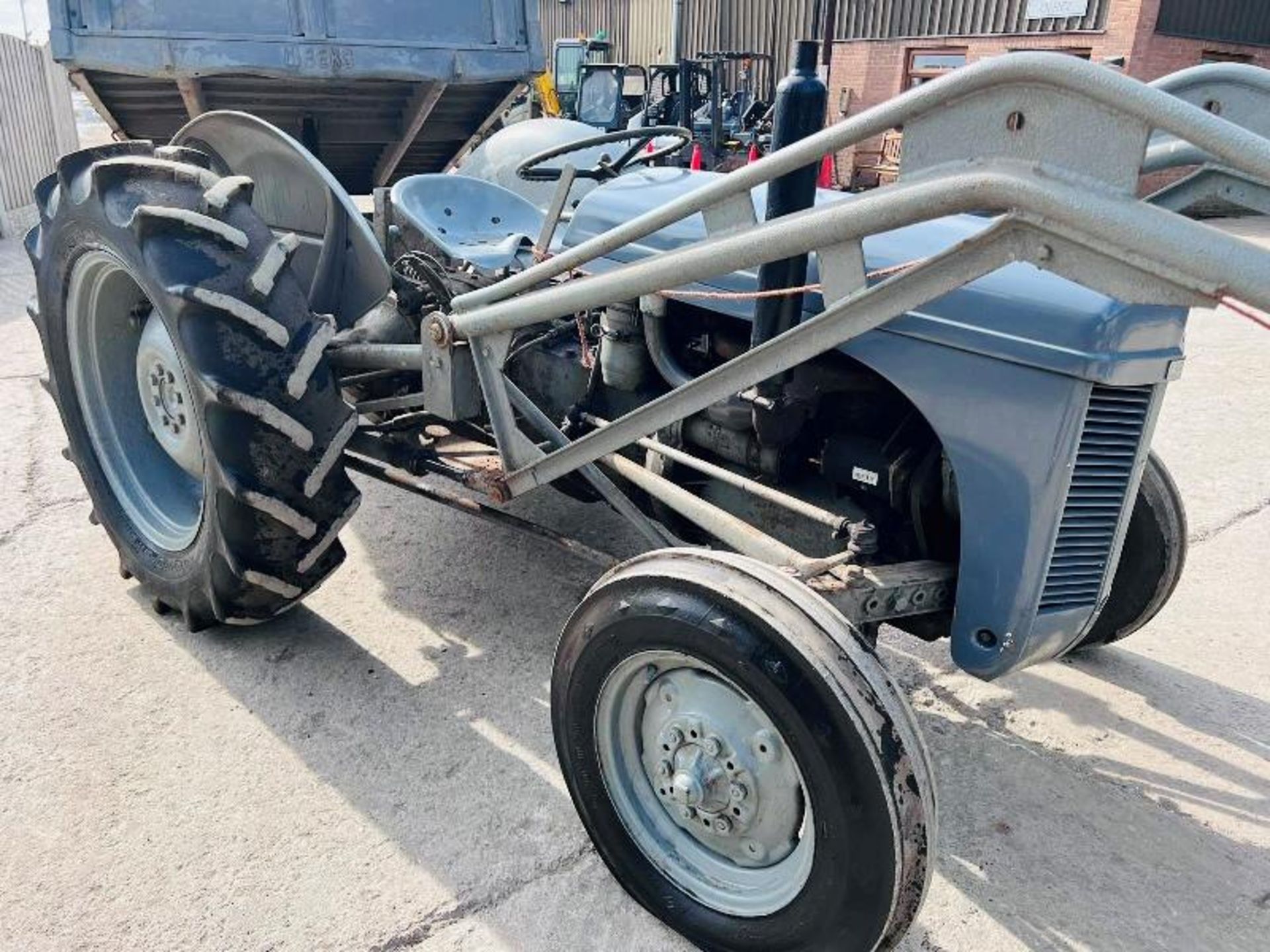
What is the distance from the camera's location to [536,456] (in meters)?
2.74

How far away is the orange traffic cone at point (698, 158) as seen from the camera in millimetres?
10242

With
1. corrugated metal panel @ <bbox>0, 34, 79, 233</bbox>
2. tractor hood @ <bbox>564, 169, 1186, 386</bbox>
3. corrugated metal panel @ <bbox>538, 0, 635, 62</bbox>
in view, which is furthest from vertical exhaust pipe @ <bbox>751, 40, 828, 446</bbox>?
corrugated metal panel @ <bbox>538, 0, 635, 62</bbox>

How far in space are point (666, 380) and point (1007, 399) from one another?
3.25 ft

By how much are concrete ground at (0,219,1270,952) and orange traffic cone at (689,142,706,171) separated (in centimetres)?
708

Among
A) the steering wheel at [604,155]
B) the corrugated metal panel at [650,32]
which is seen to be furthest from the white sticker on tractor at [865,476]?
the corrugated metal panel at [650,32]

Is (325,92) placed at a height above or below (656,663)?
above

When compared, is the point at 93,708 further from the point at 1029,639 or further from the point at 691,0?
the point at 691,0

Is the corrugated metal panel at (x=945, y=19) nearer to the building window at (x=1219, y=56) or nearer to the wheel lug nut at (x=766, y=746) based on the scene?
the building window at (x=1219, y=56)

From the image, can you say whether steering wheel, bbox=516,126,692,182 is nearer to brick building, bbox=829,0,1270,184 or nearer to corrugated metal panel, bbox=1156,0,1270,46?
brick building, bbox=829,0,1270,184

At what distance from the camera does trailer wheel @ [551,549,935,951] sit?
176 cm

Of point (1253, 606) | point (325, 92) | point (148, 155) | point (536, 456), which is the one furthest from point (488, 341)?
point (1253, 606)

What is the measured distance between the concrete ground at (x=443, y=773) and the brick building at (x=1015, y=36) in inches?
446

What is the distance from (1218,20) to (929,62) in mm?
3845

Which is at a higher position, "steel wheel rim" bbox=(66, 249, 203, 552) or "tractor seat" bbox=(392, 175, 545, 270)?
"tractor seat" bbox=(392, 175, 545, 270)
